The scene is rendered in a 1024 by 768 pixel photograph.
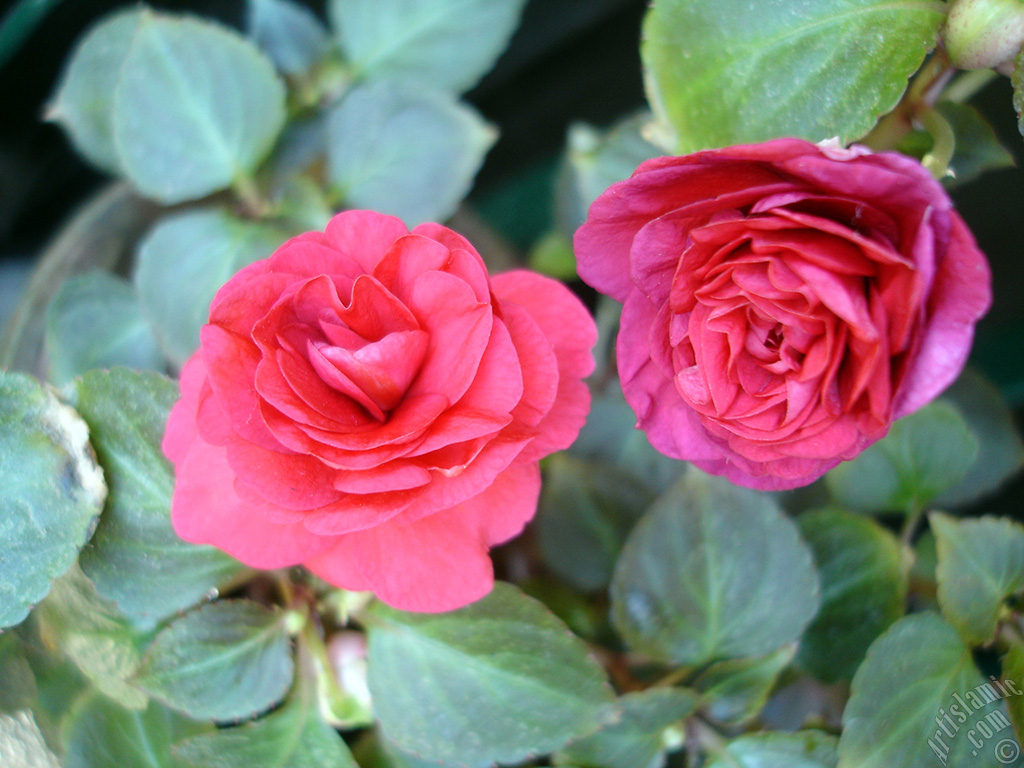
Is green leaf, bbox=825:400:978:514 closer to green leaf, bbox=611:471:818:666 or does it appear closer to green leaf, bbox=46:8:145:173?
green leaf, bbox=611:471:818:666

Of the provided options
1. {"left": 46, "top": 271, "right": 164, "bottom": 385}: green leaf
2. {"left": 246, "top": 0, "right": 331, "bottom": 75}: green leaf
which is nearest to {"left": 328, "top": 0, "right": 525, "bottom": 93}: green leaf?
{"left": 246, "top": 0, "right": 331, "bottom": 75}: green leaf

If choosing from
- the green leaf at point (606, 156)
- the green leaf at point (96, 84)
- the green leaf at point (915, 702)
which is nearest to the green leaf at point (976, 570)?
the green leaf at point (915, 702)

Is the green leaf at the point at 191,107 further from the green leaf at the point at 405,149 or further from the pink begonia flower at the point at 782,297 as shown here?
the pink begonia flower at the point at 782,297

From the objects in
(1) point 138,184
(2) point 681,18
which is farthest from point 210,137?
(2) point 681,18

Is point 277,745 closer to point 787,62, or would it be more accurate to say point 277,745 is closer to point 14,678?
point 14,678

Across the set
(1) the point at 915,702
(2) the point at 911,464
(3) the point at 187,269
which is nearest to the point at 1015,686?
(1) the point at 915,702
